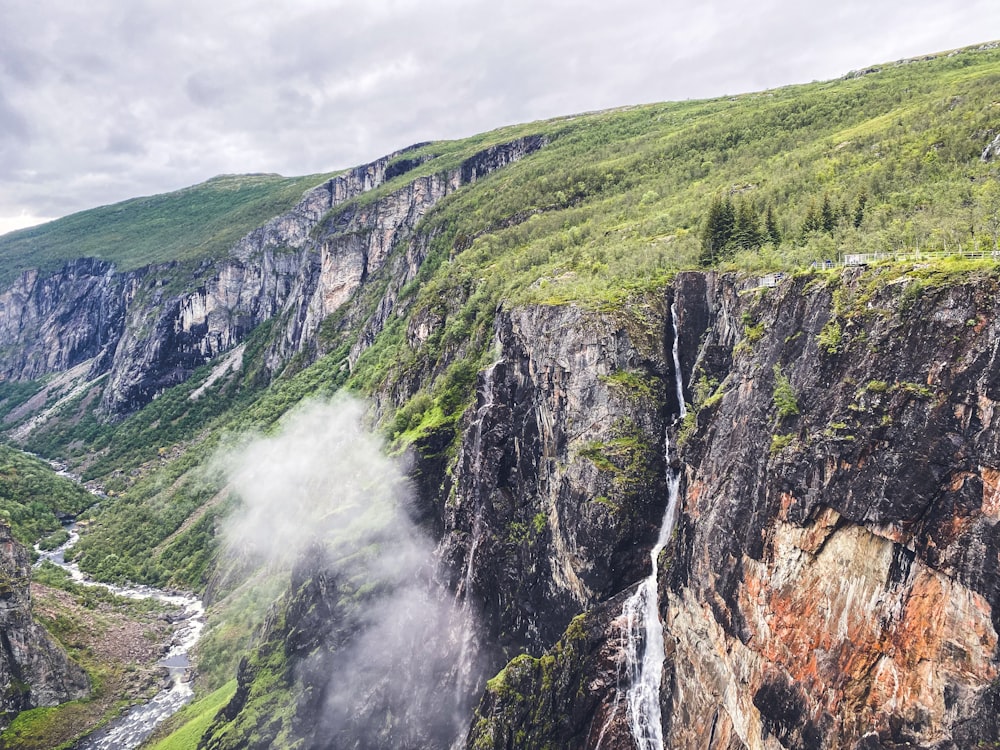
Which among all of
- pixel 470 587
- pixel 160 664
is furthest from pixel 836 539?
pixel 160 664

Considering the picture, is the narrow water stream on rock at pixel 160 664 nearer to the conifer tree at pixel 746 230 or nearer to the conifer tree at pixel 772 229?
the conifer tree at pixel 746 230

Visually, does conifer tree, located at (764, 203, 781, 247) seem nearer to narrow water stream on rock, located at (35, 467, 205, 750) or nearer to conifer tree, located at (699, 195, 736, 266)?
conifer tree, located at (699, 195, 736, 266)

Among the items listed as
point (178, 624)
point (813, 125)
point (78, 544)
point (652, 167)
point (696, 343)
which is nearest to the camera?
point (696, 343)

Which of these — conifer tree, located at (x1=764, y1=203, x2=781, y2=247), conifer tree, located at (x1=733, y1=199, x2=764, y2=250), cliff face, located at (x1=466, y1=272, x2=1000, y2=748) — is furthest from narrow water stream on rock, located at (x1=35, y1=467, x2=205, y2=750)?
conifer tree, located at (x1=764, y1=203, x2=781, y2=247)

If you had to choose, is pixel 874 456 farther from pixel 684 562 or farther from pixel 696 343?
pixel 696 343

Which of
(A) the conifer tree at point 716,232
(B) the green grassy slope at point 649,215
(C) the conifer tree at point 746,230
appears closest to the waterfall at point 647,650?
(B) the green grassy slope at point 649,215

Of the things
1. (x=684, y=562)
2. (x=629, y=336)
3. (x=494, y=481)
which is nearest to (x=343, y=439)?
(x=494, y=481)

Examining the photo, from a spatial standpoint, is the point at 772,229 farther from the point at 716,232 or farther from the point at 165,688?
the point at 165,688
